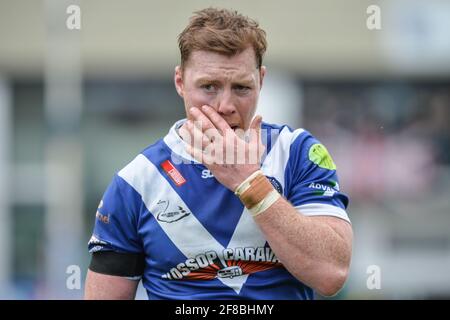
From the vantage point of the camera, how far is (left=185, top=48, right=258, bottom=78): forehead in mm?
3803

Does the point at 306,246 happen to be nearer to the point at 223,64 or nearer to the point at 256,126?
the point at 256,126

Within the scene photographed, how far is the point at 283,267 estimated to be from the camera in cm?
385

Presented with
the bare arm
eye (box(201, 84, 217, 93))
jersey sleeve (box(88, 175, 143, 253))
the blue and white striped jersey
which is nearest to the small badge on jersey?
the blue and white striped jersey

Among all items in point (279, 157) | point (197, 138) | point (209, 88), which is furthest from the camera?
point (279, 157)

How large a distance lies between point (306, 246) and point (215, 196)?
55 centimetres

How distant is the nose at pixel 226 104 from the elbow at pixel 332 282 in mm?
830

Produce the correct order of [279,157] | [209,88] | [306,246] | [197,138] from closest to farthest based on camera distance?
1. [306,246]
2. [197,138]
3. [209,88]
4. [279,157]

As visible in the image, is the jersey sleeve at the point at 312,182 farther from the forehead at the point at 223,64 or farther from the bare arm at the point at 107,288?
the bare arm at the point at 107,288

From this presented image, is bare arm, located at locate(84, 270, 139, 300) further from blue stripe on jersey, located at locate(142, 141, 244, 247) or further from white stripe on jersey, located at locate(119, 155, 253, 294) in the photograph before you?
blue stripe on jersey, located at locate(142, 141, 244, 247)

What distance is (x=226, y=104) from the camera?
379cm

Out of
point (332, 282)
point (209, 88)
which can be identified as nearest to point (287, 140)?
point (209, 88)

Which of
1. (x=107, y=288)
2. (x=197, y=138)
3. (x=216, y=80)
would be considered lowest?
(x=107, y=288)

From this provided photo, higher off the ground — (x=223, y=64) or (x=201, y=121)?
(x=223, y=64)
